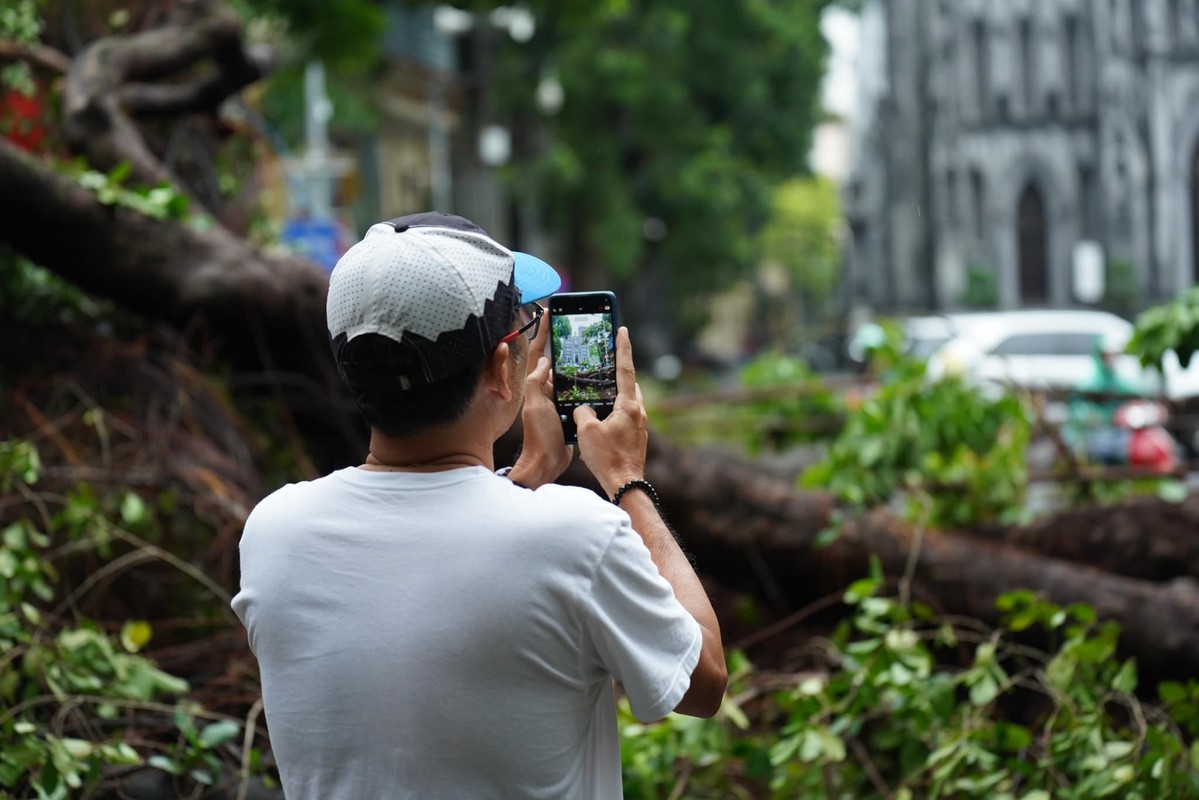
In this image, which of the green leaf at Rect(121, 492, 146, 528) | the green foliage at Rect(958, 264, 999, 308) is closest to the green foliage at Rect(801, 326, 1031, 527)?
the green leaf at Rect(121, 492, 146, 528)

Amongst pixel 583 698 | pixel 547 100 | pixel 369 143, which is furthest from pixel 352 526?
pixel 369 143

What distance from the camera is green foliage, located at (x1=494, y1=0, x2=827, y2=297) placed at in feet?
102

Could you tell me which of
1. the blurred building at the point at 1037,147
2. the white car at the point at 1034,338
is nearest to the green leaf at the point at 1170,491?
the white car at the point at 1034,338

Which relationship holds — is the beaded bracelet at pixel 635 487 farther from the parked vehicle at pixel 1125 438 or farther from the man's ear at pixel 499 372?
the parked vehicle at pixel 1125 438

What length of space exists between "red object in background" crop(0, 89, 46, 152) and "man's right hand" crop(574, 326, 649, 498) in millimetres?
5294

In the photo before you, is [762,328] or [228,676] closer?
[228,676]

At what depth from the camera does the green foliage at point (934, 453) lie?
271 inches

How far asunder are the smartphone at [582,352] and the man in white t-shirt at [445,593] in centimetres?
26

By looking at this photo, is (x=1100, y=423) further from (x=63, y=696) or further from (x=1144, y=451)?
(x=63, y=696)

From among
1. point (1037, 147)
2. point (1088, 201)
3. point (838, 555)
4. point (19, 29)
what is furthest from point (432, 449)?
point (1037, 147)

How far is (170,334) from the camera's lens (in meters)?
5.98

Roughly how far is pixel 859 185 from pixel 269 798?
6096cm

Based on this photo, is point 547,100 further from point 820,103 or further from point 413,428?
point 413,428

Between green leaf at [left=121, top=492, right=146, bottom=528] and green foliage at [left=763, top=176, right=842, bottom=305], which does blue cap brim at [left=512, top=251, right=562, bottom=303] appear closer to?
green leaf at [left=121, top=492, right=146, bottom=528]
